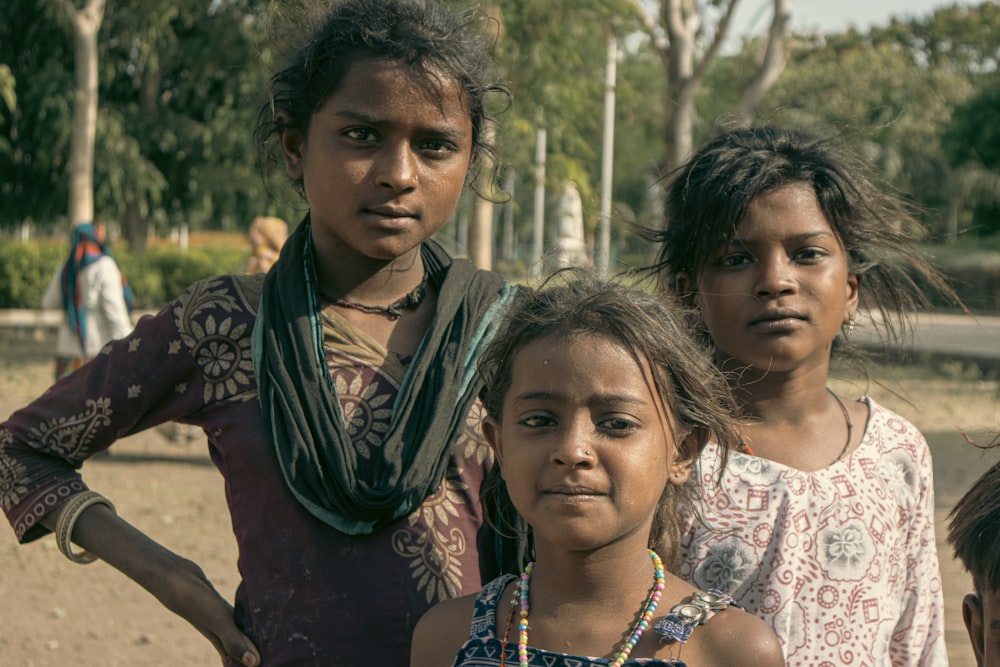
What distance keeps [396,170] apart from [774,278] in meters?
0.75

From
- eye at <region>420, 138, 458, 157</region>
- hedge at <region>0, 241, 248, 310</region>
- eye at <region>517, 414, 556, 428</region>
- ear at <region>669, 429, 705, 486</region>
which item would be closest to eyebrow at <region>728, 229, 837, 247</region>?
ear at <region>669, 429, 705, 486</region>

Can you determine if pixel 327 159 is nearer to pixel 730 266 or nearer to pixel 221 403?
pixel 221 403

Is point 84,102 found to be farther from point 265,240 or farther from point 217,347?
point 217,347

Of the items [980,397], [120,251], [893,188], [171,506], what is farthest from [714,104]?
[893,188]

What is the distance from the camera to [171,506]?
297 inches

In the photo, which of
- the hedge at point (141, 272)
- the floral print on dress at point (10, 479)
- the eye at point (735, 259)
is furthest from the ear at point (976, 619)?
the hedge at point (141, 272)

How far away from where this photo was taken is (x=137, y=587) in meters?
5.90

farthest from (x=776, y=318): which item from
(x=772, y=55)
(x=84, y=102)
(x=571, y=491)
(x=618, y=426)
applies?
(x=84, y=102)

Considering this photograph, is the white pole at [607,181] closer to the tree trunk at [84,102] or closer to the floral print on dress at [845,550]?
the floral print on dress at [845,550]

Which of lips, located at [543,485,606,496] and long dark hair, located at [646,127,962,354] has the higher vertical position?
long dark hair, located at [646,127,962,354]

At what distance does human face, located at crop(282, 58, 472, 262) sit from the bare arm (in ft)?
2.10

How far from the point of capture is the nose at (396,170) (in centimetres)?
206

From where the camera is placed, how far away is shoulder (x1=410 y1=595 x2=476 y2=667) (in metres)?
1.88

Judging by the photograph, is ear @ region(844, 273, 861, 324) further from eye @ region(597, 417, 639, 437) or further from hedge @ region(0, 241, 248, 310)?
hedge @ region(0, 241, 248, 310)
